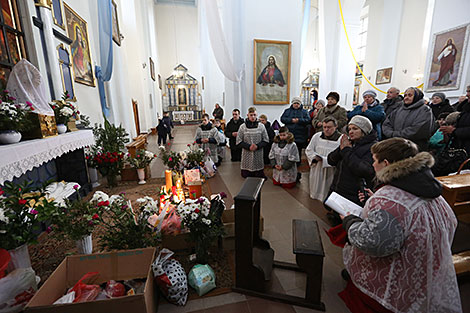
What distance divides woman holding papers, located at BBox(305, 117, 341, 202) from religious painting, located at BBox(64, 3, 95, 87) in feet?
18.2

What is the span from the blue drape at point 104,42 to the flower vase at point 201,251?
5.91 metres

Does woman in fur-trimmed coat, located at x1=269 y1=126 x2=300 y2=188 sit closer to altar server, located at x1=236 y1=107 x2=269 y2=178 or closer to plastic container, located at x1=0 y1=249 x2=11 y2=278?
altar server, located at x1=236 y1=107 x2=269 y2=178

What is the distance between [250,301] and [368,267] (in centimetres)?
105

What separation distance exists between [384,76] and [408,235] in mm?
15325

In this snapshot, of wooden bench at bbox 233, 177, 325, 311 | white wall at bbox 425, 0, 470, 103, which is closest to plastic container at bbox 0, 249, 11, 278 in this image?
wooden bench at bbox 233, 177, 325, 311

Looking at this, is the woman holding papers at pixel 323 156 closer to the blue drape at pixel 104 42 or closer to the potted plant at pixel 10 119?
the potted plant at pixel 10 119

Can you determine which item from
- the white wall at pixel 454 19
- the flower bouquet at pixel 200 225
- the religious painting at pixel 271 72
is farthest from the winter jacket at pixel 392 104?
the flower bouquet at pixel 200 225

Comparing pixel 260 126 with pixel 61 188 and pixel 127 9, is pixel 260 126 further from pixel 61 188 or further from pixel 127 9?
pixel 127 9

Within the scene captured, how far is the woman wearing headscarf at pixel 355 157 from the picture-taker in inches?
104

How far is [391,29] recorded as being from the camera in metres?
12.9

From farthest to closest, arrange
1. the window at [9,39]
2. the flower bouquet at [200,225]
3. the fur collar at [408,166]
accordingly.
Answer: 1. the window at [9,39]
2. the flower bouquet at [200,225]
3. the fur collar at [408,166]

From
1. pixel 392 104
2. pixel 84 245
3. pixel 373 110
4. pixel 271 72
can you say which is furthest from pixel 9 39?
pixel 392 104

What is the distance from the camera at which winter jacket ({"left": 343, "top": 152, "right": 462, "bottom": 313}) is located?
1369mm

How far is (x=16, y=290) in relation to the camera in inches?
60.7
